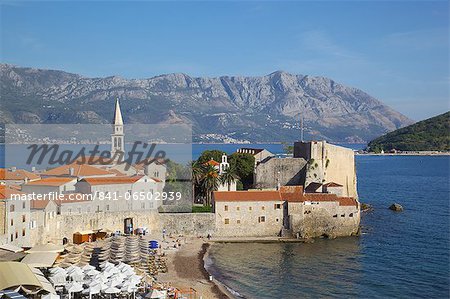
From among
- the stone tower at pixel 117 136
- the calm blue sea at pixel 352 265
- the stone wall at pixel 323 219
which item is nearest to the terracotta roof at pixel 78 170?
the stone tower at pixel 117 136

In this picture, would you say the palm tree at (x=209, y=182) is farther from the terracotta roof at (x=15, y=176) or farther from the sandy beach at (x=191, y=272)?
the terracotta roof at (x=15, y=176)

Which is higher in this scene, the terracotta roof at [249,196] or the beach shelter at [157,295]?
the terracotta roof at [249,196]

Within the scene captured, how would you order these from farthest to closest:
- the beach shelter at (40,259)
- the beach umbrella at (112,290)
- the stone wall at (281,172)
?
1. the stone wall at (281,172)
2. the beach shelter at (40,259)
3. the beach umbrella at (112,290)

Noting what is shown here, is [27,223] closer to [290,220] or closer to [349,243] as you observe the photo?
[290,220]

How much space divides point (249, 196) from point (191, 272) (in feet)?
39.1

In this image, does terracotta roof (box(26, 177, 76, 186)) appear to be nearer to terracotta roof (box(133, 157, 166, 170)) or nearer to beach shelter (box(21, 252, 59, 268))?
terracotta roof (box(133, 157, 166, 170))

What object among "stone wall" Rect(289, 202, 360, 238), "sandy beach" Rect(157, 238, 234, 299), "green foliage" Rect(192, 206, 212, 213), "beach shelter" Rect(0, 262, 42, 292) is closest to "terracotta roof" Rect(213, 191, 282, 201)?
"stone wall" Rect(289, 202, 360, 238)

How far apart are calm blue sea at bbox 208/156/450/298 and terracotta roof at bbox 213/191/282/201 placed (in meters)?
4.21

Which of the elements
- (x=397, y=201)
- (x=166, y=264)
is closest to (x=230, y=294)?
(x=166, y=264)

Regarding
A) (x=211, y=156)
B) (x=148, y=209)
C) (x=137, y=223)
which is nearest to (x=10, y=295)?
(x=137, y=223)

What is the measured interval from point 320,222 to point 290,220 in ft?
10.3

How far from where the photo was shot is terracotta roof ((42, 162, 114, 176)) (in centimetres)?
5103

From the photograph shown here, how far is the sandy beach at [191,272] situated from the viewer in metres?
32.6

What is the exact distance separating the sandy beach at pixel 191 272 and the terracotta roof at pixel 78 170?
12974mm
